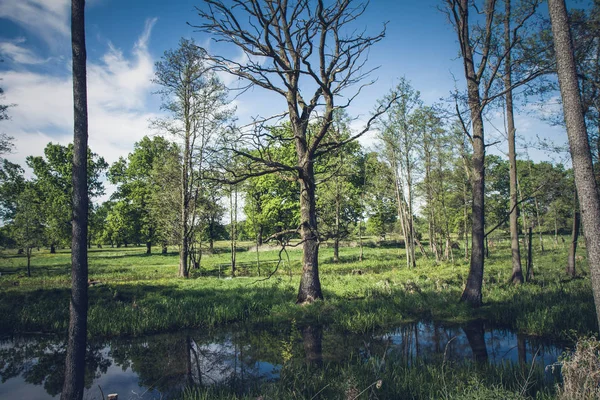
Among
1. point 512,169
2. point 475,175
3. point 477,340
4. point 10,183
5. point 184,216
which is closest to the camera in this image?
point 477,340

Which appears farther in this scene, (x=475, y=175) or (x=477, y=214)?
(x=475, y=175)

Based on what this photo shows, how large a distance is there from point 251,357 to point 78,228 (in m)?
4.81

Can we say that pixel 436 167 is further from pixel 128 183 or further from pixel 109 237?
pixel 109 237

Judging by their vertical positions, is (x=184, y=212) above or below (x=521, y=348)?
above

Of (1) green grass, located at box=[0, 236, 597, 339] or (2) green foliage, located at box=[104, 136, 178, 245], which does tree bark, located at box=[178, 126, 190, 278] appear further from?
(2) green foliage, located at box=[104, 136, 178, 245]

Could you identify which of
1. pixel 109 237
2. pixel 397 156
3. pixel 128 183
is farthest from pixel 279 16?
pixel 109 237

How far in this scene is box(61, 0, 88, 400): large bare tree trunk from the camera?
4984 millimetres

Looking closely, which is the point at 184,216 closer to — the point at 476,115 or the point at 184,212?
the point at 184,212

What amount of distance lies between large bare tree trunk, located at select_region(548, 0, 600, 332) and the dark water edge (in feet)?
6.46

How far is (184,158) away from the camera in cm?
2195

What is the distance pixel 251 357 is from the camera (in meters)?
7.37

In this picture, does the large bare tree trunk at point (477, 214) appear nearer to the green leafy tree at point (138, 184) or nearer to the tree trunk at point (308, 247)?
the tree trunk at point (308, 247)

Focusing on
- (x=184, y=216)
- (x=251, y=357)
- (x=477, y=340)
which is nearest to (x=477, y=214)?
(x=477, y=340)

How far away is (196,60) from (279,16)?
40.7 ft
